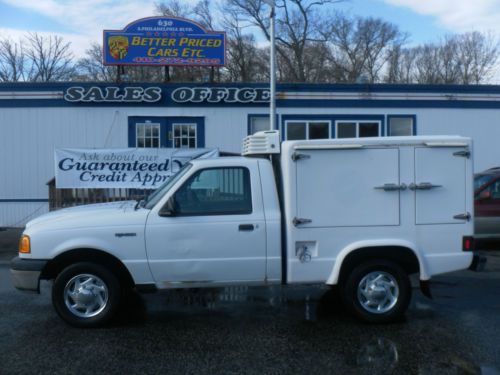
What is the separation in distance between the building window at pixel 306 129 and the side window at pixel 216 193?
408 inches

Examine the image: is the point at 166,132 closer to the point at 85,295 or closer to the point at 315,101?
the point at 315,101

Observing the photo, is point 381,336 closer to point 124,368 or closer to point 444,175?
point 444,175

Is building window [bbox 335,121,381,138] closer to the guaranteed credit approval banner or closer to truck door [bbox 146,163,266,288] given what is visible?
the guaranteed credit approval banner

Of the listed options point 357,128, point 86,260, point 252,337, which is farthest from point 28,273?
point 357,128

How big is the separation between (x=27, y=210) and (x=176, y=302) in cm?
978

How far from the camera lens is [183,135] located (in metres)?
16.2

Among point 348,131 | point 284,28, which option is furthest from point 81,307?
point 284,28

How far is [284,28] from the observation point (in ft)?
136

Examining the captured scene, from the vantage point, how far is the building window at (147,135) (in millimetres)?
15969

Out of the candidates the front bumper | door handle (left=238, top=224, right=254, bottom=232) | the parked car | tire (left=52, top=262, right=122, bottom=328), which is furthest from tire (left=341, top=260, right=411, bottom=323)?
the parked car

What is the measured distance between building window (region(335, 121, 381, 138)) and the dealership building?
0.03 m

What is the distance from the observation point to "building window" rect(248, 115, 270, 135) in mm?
16234

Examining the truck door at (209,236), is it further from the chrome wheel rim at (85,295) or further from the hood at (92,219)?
the chrome wheel rim at (85,295)

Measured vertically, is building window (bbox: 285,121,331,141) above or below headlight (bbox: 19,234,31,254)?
above
